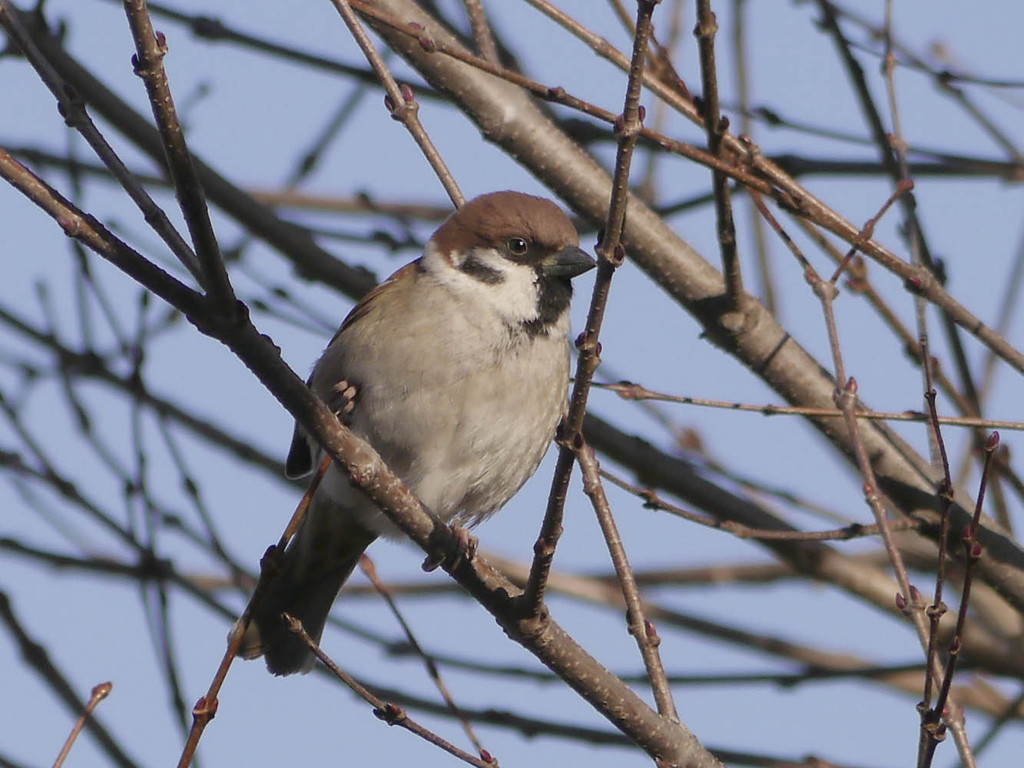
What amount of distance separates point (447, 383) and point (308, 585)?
37.7 inches

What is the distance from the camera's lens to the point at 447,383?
142 inches

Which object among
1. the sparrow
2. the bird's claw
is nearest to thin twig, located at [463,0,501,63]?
the sparrow

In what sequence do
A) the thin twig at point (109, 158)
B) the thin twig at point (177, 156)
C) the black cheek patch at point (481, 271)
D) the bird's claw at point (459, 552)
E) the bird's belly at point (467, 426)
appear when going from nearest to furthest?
the thin twig at point (177, 156), the thin twig at point (109, 158), the bird's claw at point (459, 552), the bird's belly at point (467, 426), the black cheek patch at point (481, 271)

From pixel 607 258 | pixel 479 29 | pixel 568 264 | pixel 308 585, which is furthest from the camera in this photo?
pixel 308 585

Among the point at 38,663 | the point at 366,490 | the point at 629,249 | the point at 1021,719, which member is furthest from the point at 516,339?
the point at 1021,719

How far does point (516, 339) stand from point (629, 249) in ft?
1.48

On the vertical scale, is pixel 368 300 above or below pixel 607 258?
above

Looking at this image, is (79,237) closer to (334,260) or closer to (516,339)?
(516,339)

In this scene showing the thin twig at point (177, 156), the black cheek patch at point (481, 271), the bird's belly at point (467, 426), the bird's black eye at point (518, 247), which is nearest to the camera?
the thin twig at point (177, 156)

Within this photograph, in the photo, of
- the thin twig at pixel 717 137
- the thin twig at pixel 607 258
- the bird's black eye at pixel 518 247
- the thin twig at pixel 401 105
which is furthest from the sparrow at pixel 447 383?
the thin twig at pixel 607 258

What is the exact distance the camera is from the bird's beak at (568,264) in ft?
12.7

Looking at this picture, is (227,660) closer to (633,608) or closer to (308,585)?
(633,608)

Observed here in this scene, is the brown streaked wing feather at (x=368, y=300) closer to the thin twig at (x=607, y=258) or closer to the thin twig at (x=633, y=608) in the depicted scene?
the thin twig at (x=633, y=608)

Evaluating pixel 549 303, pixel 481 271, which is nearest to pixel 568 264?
pixel 549 303
